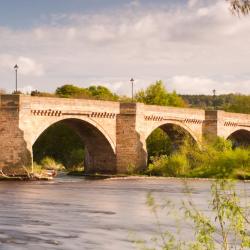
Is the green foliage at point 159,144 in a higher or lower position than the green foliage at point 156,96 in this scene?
lower

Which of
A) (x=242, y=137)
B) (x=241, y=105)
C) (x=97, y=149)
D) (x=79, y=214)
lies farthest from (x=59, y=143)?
(x=79, y=214)

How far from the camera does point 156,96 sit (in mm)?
84750

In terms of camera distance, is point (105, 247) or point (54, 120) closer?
point (105, 247)

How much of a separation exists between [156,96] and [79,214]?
57232mm

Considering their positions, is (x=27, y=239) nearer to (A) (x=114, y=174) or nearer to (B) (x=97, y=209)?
(B) (x=97, y=209)

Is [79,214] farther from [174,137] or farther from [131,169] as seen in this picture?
[174,137]

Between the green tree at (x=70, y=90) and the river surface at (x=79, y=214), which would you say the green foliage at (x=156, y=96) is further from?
the river surface at (x=79, y=214)

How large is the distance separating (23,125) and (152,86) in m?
41.5

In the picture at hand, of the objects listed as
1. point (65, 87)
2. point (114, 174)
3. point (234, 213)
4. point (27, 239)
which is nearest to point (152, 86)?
point (65, 87)

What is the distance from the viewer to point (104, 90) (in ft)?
321

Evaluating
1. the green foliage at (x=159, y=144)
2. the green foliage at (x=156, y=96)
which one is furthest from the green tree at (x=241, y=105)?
the green foliage at (x=159, y=144)

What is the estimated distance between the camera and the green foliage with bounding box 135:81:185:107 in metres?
84.5

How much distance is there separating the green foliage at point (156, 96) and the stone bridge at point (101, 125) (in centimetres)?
1449

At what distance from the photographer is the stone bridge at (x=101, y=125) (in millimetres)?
45719
